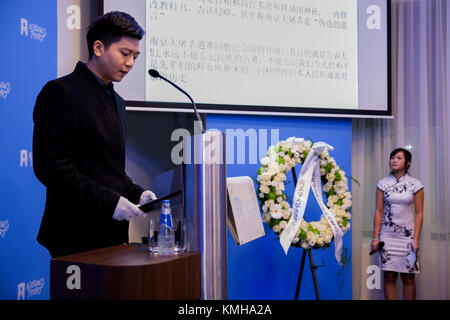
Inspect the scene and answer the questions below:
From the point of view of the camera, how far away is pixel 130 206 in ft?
4.81

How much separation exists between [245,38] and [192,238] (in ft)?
7.89

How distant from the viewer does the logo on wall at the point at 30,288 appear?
2553 millimetres

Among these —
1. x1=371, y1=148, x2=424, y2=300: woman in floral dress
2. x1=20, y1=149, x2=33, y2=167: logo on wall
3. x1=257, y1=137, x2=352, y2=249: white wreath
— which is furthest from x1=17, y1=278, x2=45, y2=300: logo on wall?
x1=371, y1=148, x2=424, y2=300: woman in floral dress

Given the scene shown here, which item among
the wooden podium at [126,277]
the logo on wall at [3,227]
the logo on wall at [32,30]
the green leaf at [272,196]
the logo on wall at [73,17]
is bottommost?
the logo on wall at [3,227]

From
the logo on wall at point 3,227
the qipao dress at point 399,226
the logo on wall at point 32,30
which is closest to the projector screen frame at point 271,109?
the logo on wall at point 32,30

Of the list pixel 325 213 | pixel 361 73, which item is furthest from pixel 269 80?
pixel 325 213

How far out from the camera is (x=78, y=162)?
5.35 feet

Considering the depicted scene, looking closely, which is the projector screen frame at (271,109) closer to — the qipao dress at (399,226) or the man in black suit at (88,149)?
the qipao dress at (399,226)

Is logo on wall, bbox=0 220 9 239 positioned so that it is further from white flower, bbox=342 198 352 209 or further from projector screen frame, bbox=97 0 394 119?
white flower, bbox=342 198 352 209

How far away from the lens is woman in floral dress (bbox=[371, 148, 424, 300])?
141 inches

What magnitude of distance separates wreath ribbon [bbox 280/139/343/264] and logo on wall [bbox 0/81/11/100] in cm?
179

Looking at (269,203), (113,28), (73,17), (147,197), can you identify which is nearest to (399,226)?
(269,203)

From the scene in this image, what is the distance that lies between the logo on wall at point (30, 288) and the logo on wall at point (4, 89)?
106 cm
